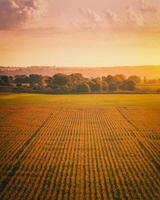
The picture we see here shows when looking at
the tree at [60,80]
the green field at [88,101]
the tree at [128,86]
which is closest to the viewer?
the green field at [88,101]

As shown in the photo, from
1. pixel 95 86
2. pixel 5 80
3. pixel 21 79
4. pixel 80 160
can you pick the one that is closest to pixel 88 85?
pixel 95 86

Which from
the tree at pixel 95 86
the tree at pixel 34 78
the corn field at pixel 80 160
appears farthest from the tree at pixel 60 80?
the corn field at pixel 80 160

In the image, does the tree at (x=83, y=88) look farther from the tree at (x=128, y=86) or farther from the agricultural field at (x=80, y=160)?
the agricultural field at (x=80, y=160)

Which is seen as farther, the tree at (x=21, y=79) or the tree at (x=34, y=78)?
the tree at (x=34, y=78)

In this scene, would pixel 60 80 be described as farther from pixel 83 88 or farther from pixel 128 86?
pixel 128 86

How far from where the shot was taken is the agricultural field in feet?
46.0

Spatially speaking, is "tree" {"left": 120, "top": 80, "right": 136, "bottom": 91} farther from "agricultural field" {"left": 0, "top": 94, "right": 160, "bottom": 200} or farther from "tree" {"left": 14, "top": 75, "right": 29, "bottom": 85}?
"agricultural field" {"left": 0, "top": 94, "right": 160, "bottom": 200}

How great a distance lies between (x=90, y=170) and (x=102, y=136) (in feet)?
28.9

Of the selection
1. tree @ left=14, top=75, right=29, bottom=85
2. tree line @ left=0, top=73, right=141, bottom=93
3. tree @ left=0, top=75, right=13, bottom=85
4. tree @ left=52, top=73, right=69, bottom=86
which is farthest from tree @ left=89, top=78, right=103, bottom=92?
tree @ left=14, top=75, right=29, bottom=85

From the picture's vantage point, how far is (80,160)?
18734 mm

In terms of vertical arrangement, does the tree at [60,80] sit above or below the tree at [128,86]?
above

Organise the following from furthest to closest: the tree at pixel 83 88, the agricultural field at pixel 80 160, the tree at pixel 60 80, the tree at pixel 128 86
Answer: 1. the tree at pixel 60 80
2. the tree at pixel 128 86
3. the tree at pixel 83 88
4. the agricultural field at pixel 80 160

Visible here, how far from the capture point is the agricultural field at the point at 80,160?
46.0 feet

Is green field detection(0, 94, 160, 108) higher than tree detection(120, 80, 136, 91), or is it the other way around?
tree detection(120, 80, 136, 91)
